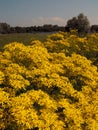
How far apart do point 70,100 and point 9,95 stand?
1.96 meters

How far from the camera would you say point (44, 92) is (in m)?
11.8

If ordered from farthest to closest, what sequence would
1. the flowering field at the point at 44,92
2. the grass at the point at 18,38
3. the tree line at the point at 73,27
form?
the tree line at the point at 73,27 → the grass at the point at 18,38 → the flowering field at the point at 44,92

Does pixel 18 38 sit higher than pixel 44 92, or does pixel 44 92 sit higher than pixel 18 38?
pixel 44 92

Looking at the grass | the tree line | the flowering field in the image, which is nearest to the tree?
the tree line

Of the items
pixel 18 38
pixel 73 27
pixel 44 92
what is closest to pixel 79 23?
pixel 73 27

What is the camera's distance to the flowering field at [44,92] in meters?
10.0

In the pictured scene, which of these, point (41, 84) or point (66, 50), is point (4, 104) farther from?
point (66, 50)

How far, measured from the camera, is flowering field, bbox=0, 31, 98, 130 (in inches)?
394

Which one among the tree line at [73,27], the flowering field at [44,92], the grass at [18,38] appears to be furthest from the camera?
the tree line at [73,27]

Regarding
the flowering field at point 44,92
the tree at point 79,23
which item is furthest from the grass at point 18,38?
the flowering field at point 44,92

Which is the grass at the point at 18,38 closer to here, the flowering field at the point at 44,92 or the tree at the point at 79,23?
the tree at the point at 79,23

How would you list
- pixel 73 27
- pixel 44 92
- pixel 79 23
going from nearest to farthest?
pixel 44 92, pixel 73 27, pixel 79 23

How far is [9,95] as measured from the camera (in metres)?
10.7

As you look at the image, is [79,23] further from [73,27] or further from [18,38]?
[18,38]
